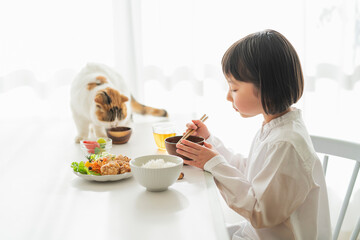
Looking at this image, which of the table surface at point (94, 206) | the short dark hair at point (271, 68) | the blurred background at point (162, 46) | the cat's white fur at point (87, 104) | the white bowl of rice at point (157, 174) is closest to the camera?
the table surface at point (94, 206)

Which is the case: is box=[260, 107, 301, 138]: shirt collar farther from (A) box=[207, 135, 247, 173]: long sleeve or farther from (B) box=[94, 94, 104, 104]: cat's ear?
(B) box=[94, 94, 104, 104]: cat's ear

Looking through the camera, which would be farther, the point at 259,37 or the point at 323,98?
the point at 323,98

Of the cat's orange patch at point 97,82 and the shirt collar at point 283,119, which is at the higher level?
the cat's orange patch at point 97,82

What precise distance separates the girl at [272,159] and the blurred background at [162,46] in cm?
95

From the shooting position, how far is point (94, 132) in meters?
1.43

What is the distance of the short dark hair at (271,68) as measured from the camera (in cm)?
100

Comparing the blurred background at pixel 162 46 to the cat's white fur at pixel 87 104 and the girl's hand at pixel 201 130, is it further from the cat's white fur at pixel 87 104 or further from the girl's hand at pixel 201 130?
the girl's hand at pixel 201 130

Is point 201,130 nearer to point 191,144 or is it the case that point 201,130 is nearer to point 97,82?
point 191,144

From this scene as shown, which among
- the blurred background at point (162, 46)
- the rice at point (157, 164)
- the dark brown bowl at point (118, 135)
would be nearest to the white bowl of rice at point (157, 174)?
the rice at point (157, 164)

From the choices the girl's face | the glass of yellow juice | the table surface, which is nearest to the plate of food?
the table surface

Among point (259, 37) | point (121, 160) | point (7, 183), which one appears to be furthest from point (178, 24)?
point (7, 183)

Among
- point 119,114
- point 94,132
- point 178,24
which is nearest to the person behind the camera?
point 119,114

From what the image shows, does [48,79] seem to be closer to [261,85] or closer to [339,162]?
[261,85]

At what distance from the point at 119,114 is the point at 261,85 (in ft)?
1.75
